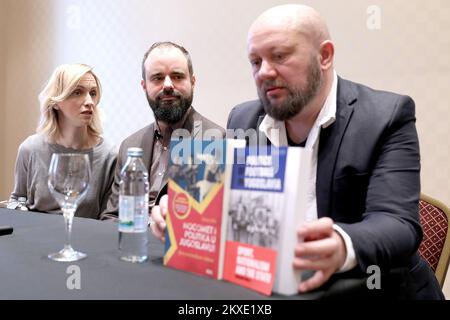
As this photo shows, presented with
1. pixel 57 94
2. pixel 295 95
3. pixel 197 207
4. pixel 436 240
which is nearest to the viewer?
pixel 197 207

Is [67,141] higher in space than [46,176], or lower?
higher

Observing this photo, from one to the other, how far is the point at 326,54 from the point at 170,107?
1.05 metres

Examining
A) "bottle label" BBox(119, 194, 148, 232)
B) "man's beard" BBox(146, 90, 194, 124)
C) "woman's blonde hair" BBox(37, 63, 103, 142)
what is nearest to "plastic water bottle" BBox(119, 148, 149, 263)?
"bottle label" BBox(119, 194, 148, 232)

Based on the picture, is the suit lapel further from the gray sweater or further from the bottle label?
the gray sweater

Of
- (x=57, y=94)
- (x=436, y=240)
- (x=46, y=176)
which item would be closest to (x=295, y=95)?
(x=436, y=240)

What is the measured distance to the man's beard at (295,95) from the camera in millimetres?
1189

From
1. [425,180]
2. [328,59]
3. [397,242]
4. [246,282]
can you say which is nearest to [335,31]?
[425,180]

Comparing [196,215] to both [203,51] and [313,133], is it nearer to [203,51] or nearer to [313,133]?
[313,133]

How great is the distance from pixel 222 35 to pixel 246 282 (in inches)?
87.6

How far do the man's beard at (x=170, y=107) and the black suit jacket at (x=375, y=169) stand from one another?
3.37ft

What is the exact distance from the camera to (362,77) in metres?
2.31

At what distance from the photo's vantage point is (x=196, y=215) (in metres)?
0.78

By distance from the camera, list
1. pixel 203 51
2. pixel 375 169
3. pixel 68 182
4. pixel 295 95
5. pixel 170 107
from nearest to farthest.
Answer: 1. pixel 68 182
2. pixel 375 169
3. pixel 295 95
4. pixel 170 107
5. pixel 203 51

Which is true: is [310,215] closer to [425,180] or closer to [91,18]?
[425,180]
